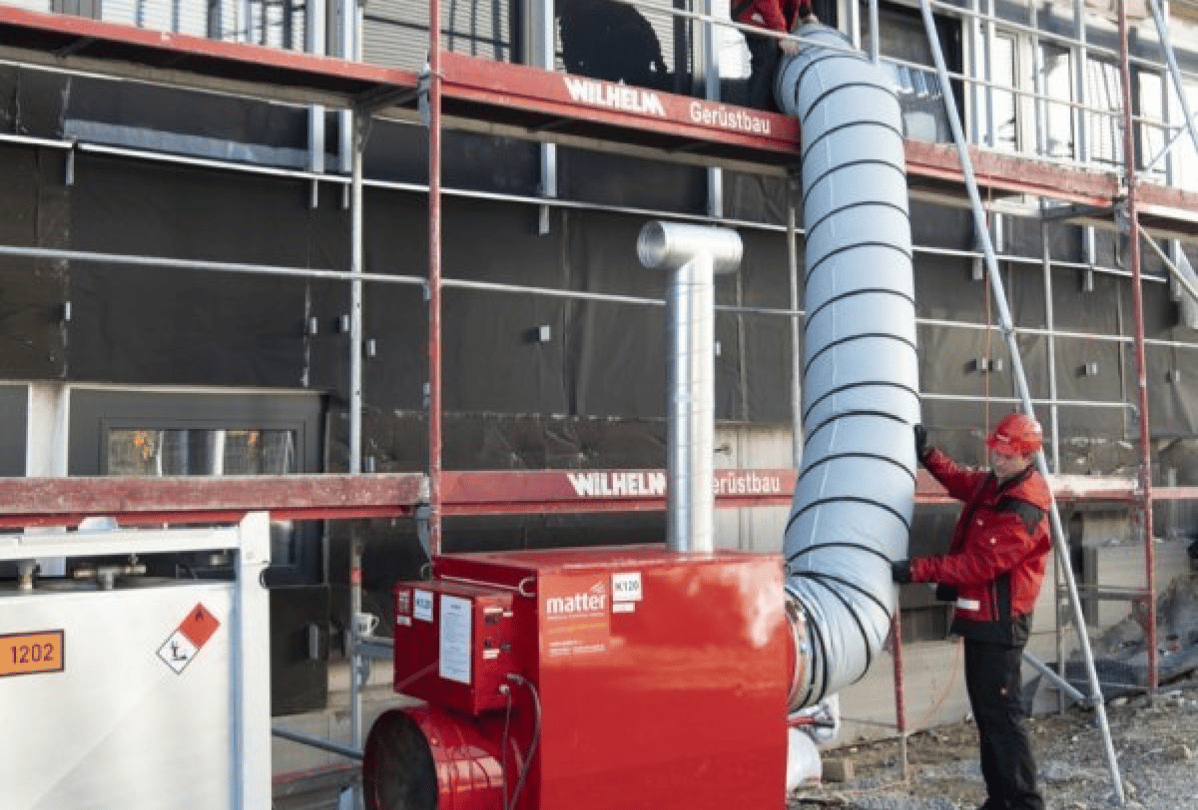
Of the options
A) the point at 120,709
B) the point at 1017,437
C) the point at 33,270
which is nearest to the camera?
the point at 120,709

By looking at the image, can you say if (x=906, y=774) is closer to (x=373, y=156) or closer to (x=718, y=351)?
(x=718, y=351)

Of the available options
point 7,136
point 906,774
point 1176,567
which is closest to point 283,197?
point 7,136

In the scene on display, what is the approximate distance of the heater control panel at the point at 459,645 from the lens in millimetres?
4652

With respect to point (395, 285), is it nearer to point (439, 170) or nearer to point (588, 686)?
point (439, 170)

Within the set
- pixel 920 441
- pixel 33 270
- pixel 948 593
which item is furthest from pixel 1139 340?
pixel 33 270

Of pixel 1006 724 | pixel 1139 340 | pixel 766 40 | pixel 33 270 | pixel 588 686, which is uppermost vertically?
pixel 766 40

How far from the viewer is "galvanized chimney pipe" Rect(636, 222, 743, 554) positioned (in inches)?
216

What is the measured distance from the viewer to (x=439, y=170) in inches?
249

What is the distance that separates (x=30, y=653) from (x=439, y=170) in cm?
327

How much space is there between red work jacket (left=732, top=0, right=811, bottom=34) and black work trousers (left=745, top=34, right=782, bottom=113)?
10cm

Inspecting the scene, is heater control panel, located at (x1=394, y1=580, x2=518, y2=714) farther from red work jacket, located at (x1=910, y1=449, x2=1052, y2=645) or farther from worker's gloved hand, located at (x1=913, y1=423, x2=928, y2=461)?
worker's gloved hand, located at (x1=913, y1=423, x2=928, y2=461)

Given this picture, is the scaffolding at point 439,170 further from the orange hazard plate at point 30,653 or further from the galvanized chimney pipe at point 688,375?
the orange hazard plate at point 30,653

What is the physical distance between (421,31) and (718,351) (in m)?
2.72

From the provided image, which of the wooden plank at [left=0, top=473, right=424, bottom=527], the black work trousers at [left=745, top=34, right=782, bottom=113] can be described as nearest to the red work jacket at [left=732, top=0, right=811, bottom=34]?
the black work trousers at [left=745, top=34, right=782, bottom=113]
